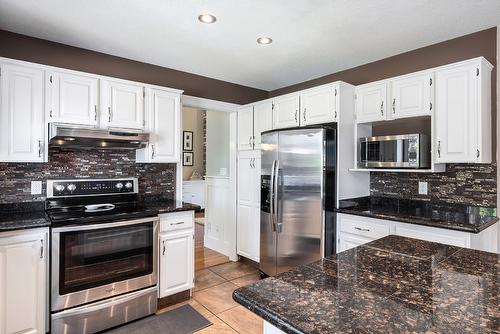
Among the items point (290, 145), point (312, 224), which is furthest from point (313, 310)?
point (290, 145)

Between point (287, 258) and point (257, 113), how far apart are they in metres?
1.85

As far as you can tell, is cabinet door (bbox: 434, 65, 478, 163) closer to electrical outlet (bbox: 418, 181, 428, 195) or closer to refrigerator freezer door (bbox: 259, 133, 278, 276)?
electrical outlet (bbox: 418, 181, 428, 195)

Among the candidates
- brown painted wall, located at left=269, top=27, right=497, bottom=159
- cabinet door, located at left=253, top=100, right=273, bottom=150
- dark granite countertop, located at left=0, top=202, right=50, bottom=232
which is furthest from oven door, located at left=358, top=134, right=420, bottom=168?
dark granite countertop, located at left=0, top=202, right=50, bottom=232

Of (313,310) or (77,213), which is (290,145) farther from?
(313,310)

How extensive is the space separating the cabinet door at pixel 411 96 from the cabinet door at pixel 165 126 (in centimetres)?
220

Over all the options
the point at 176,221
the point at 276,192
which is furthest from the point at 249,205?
the point at 176,221

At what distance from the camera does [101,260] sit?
7.86ft

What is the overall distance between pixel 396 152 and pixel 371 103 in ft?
1.89

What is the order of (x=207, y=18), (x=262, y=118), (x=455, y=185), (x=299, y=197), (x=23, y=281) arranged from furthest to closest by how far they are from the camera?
(x=262, y=118), (x=299, y=197), (x=455, y=185), (x=207, y=18), (x=23, y=281)

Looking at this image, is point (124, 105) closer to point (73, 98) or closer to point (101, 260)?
point (73, 98)

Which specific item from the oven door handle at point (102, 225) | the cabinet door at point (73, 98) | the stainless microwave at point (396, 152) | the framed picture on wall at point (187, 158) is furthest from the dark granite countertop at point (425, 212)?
the framed picture on wall at point (187, 158)

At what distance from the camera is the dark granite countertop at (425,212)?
2215 millimetres

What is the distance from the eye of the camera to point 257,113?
3812 mm

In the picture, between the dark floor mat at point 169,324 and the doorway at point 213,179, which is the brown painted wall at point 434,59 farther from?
the dark floor mat at point 169,324
